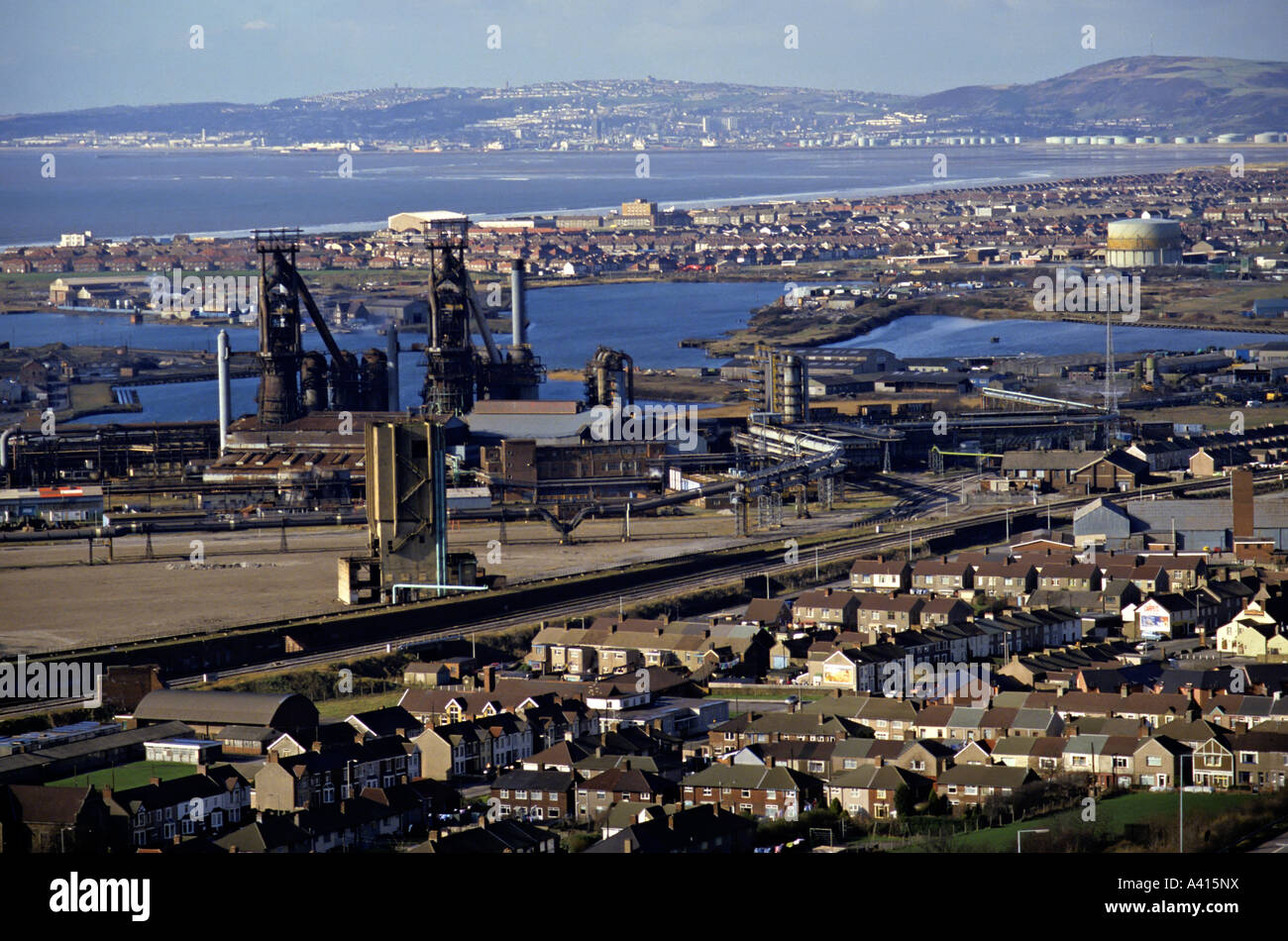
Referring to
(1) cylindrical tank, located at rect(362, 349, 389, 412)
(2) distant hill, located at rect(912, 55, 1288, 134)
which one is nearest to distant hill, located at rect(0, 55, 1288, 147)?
(2) distant hill, located at rect(912, 55, 1288, 134)

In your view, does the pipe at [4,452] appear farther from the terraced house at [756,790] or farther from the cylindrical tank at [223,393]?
the terraced house at [756,790]

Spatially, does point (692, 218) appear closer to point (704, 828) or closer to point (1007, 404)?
point (1007, 404)

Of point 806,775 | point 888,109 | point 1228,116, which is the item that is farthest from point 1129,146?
point 806,775

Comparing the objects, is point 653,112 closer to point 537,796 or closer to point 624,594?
point 624,594

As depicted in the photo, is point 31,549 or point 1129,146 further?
point 1129,146

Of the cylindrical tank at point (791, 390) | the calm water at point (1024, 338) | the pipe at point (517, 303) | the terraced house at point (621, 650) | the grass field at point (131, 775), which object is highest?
the pipe at point (517, 303)

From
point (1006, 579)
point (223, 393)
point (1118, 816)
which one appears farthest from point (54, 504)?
point (1118, 816)

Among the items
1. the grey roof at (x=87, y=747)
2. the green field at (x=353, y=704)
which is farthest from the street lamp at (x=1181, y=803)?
the grey roof at (x=87, y=747)
